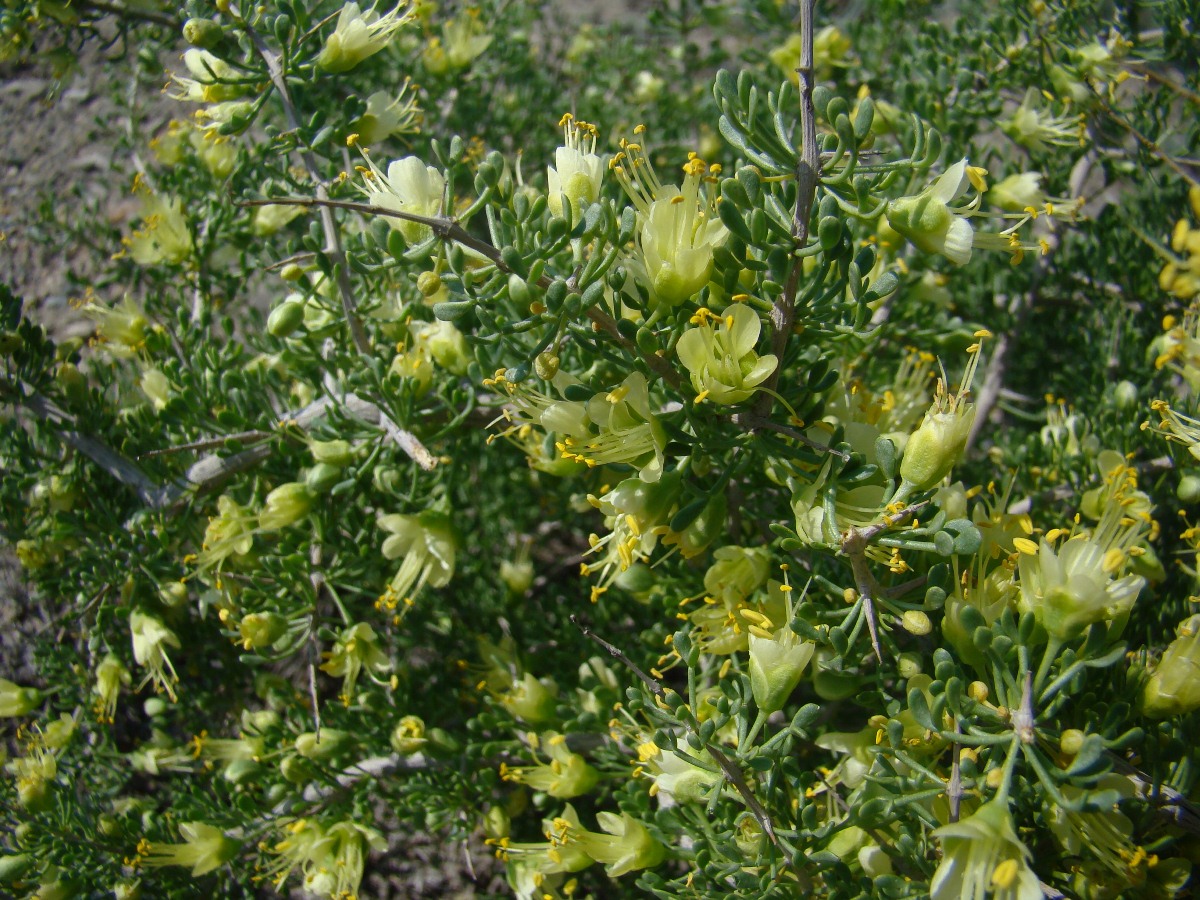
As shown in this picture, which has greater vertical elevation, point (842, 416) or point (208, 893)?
point (842, 416)

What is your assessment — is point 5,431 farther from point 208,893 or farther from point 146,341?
point 208,893

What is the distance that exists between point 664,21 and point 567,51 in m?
0.89

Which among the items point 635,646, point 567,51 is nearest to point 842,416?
point 635,646

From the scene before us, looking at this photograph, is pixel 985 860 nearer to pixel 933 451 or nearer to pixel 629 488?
pixel 933 451

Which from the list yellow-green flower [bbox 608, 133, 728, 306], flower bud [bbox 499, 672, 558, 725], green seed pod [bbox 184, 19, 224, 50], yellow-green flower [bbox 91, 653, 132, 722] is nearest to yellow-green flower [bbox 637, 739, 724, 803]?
flower bud [bbox 499, 672, 558, 725]

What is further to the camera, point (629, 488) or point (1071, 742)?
point (629, 488)

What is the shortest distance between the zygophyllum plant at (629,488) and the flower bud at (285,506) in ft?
0.26

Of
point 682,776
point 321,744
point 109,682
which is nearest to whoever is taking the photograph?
point 682,776

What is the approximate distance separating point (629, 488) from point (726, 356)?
26 cm

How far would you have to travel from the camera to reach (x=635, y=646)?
7.14 ft

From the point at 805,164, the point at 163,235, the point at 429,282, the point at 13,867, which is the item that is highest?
the point at 805,164

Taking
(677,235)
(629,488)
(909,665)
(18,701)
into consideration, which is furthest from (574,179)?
(18,701)

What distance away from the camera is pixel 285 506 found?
1.72 meters

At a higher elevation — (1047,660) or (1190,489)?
(1047,660)
